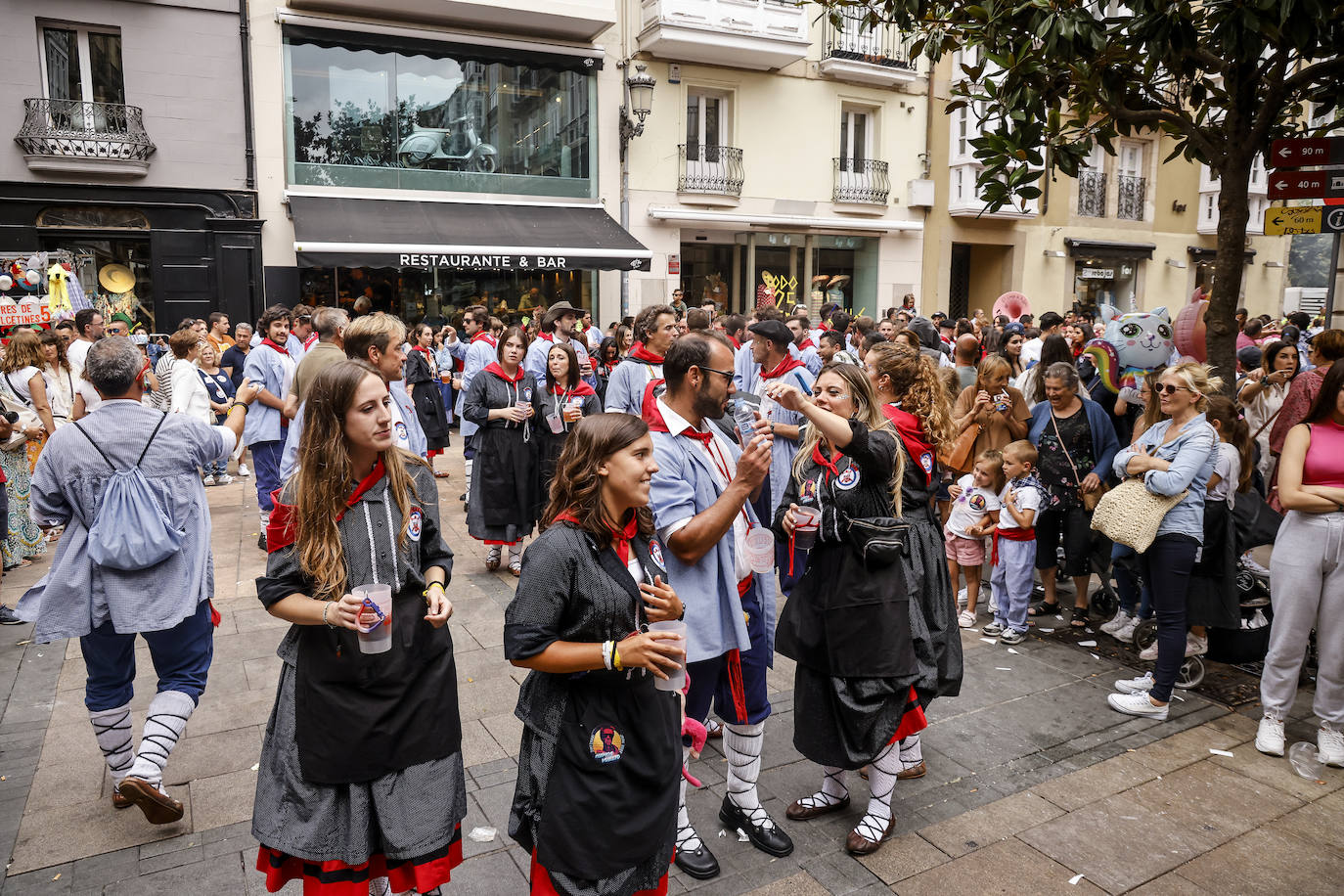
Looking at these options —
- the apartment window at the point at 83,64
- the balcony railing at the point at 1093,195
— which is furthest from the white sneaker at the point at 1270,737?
the balcony railing at the point at 1093,195

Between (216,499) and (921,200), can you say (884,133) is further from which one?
(216,499)

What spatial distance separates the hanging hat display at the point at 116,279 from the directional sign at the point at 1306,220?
644 inches

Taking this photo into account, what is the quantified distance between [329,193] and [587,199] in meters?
5.05

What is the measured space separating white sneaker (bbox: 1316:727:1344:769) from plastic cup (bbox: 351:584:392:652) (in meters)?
4.56

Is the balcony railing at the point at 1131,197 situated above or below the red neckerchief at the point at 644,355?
above

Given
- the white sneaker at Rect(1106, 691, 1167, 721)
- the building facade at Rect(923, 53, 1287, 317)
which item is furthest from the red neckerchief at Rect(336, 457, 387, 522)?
the building facade at Rect(923, 53, 1287, 317)

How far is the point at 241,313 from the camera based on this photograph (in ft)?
52.8

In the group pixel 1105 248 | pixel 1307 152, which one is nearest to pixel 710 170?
Result: pixel 1105 248

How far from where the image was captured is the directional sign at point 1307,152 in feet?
20.3

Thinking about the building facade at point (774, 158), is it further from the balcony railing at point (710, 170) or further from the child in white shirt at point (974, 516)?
the child in white shirt at point (974, 516)

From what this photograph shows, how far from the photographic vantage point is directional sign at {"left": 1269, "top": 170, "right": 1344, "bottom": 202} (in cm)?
645

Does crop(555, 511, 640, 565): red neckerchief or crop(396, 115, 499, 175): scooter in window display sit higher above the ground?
crop(396, 115, 499, 175): scooter in window display

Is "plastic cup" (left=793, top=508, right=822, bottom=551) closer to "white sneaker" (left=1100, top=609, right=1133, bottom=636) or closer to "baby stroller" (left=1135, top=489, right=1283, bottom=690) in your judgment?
"baby stroller" (left=1135, top=489, right=1283, bottom=690)

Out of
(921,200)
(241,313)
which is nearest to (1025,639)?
→ (241,313)
